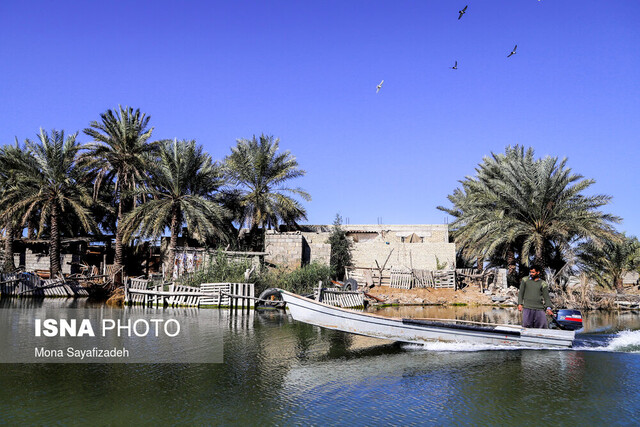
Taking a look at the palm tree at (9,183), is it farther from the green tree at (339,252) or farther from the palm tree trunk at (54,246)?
the green tree at (339,252)

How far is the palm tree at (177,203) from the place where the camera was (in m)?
29.5

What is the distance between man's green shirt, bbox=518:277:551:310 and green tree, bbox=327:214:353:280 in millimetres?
20949

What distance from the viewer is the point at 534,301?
44.1ft

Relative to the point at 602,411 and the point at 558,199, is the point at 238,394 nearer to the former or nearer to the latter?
the point at 602,411

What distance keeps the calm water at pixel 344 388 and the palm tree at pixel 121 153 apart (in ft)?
67.7

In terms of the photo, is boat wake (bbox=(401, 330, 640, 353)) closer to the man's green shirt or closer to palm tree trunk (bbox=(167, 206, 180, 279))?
the man's green shirt

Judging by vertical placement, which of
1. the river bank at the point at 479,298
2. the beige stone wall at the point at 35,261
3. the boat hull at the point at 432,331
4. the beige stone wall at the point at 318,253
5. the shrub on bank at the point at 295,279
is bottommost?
the river bank at the point at 479,298

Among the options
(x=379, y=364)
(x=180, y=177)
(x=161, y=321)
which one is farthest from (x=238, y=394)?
(x=180, y=177)

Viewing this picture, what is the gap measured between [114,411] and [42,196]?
84.9 feet

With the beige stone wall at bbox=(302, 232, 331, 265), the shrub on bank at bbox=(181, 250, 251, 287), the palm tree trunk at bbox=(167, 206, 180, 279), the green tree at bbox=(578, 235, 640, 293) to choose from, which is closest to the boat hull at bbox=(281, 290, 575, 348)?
the shrub on bank at bbox=(181, 250, 251, 287)

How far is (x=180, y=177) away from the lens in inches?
1174

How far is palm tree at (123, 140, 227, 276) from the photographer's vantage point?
29.5 m

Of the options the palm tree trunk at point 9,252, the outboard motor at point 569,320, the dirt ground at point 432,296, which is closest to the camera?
the outboard motor at point 569,320

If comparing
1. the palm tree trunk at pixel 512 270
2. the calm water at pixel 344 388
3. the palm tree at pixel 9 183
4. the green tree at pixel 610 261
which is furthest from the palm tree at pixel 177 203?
the green tree at pixel 610 261
